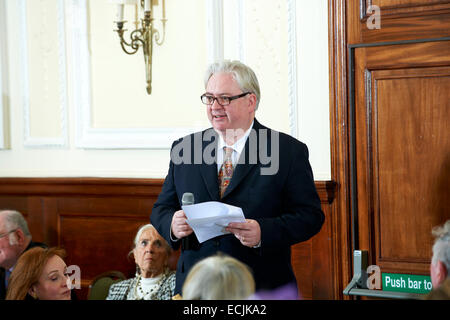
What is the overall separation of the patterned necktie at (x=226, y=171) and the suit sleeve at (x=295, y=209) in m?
0.24

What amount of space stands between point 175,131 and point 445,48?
72.2 inches

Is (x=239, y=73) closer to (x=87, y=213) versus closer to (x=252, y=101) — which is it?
(x=252, y=101)

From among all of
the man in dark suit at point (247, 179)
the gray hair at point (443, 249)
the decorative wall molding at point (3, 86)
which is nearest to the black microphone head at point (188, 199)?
the man in dark suit at point (247, 179)

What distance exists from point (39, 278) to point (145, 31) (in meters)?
2.24

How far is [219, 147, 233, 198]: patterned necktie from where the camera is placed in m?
2.58

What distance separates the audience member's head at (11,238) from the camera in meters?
3.79

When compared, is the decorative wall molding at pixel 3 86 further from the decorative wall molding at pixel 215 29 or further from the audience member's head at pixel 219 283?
the audience member's head at pixel 219 283

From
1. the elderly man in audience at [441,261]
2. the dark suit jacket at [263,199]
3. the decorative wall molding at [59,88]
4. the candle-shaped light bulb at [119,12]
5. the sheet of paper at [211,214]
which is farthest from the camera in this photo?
the decorative wall molding at [59,88]

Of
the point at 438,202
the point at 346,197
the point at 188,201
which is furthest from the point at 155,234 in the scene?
the point at 438,202

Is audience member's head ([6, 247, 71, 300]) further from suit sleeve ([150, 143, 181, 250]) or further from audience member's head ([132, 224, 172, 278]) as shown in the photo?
audience member's head ([132, 224, 172, 278])

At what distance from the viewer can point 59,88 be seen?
443 centimetres

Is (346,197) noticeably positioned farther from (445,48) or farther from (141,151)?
(141,151)

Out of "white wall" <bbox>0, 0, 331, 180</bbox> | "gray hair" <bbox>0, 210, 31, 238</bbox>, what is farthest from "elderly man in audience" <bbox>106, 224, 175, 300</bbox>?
"gray hair" <bbox>0, 210, 31, 238</bbox>

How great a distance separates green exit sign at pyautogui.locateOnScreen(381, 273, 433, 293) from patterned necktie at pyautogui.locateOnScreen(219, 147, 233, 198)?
1.54 meters
